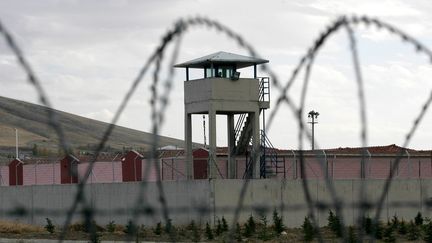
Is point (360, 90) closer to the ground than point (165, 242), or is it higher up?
higher up

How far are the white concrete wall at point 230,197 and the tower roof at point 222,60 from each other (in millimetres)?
4345

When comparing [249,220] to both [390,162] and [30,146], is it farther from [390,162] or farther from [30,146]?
[30,146]

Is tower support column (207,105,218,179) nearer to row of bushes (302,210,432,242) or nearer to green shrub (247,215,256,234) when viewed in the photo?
green shrub (247,215,256,234)

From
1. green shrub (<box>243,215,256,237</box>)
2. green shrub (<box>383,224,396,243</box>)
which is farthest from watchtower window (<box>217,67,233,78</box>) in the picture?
green shrub (<box>383,224,396,243</box>)

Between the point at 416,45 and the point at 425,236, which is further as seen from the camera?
the point at 425,236

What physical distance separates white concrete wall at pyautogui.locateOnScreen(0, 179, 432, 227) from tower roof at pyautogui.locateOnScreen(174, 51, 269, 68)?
4.35m

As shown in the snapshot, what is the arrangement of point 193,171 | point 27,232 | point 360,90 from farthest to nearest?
point 193,171, point 27,232, point 360,90

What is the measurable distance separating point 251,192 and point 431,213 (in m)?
8.23

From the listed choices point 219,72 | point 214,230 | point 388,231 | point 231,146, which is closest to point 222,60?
point 219,72

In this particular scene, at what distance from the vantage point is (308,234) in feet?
104

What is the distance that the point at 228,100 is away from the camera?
3847 cm

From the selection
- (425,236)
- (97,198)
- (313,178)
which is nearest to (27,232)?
(97,198)

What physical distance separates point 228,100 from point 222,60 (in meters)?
1.42

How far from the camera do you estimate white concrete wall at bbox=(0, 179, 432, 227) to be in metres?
36.0
